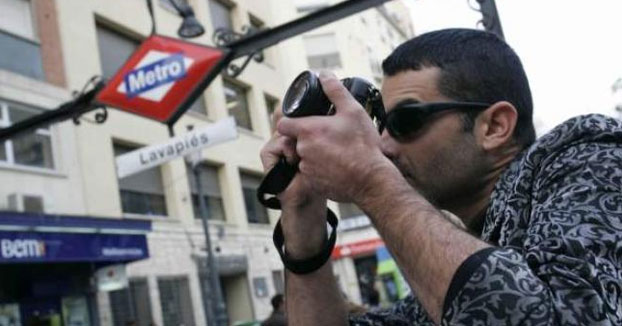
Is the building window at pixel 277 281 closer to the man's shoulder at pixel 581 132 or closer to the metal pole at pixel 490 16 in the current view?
the metal pole at pixel 490 16

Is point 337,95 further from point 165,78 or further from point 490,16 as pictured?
point 165,78

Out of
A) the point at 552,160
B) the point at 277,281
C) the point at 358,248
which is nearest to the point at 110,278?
the point at 277,281

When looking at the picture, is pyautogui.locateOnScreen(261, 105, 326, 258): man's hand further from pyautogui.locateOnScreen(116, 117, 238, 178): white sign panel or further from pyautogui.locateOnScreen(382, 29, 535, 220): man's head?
pyautogui.locateOnScreen(116, 117, 238, 178): white sign panel

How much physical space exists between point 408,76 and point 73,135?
44.9 ft

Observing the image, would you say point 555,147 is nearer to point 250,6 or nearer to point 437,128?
point 437,128

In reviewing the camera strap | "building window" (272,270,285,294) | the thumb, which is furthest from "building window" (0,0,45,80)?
the thumb

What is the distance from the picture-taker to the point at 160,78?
23.9 feet

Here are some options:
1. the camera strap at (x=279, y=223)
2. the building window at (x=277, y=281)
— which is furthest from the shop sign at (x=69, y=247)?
the camera strap at (x=279, y=223)

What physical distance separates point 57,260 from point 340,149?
35.6 feet

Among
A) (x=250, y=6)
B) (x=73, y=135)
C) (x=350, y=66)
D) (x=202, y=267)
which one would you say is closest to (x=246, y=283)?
(x=202, y=267)

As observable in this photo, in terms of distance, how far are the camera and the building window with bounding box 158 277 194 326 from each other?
48.2ft

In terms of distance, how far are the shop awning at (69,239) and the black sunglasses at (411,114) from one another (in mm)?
9877

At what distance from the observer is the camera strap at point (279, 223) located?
59.5 inches

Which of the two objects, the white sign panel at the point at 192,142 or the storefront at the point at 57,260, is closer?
the white sign panel at the point at 192,142
